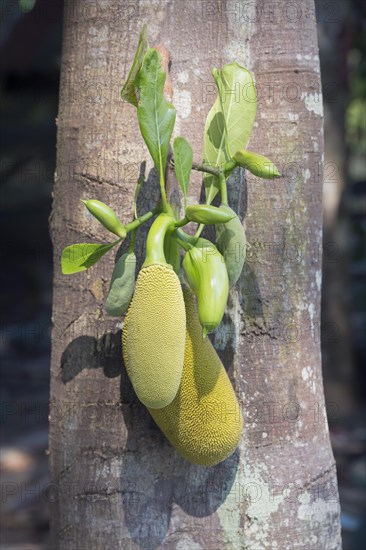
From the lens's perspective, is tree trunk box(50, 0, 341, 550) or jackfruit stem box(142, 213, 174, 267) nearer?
jackfruit stem box(142, 213, 174, 267)

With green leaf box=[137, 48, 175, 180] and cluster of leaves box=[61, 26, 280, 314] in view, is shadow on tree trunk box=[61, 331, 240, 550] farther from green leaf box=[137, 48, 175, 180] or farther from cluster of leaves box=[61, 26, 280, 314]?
green leaf box=[137, 48, 175, 180]

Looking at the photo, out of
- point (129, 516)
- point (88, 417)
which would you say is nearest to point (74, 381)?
point (88, 417)

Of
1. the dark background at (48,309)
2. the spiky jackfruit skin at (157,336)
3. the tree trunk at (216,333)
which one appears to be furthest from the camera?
the dark background at (48,309)

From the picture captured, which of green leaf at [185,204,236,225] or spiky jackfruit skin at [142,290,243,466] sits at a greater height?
green leaf at [185,204,236,225]

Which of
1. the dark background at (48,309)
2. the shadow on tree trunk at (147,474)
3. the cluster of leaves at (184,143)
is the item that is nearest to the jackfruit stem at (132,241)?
the cluster of leaves at (184,143)

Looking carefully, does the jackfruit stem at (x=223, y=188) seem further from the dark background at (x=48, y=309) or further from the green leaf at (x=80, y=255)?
the dark background at (x=48, y=309)

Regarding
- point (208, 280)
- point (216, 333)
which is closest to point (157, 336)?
point (208, 280)

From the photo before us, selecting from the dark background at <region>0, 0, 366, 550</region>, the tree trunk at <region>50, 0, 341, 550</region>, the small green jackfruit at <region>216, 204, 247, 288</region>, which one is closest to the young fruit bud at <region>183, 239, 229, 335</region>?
the small green jackfruit at <region>216, 204, 247, 288</region>
